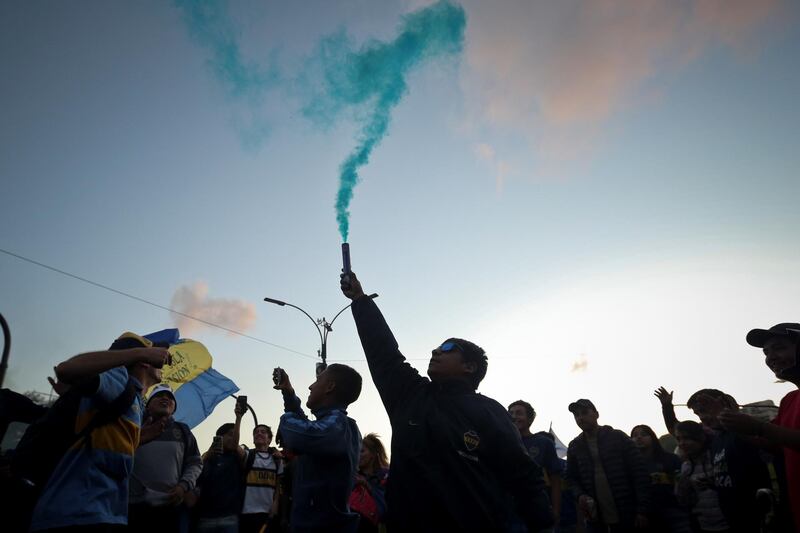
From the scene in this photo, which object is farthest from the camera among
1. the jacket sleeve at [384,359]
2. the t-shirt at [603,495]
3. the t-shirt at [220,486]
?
the t-shirt at [220,486]

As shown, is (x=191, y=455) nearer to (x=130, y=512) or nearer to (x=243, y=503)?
(x=130, y=512)

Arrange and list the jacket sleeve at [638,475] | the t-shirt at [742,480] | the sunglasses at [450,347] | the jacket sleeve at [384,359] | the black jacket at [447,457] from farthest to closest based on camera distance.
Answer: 1. the jacket sleeve at [638,475]
2. the t-shirt at [742,480]
3. the sunglasses at [450,347]
4. the jacket sleeve at [384,359]
5. the black jacket at [447,457]

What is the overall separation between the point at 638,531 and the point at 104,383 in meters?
6.47

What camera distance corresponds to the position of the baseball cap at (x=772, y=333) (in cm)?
432

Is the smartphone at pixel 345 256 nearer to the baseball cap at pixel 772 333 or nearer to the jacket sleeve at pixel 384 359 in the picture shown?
the jacket sleeve at pixel 384 359

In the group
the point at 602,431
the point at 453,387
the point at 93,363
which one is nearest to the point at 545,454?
the point at 602,431

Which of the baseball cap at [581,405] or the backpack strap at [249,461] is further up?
the baseball cap at [581,405]

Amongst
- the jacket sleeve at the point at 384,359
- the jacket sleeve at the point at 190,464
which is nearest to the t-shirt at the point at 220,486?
the jacket sleeve at the point at 190,464

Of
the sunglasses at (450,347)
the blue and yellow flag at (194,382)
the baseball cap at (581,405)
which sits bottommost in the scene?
the sunglasses at (450,347)

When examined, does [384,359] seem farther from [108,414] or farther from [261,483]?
[261,483]

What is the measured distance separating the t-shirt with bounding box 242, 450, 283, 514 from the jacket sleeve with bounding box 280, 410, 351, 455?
4.78 meters

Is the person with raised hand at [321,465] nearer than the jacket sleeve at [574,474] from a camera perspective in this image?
Yes

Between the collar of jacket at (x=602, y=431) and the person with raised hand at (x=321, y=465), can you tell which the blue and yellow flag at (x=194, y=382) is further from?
the collar of jacket at (x=602, y=431)

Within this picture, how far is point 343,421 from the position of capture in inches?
158
